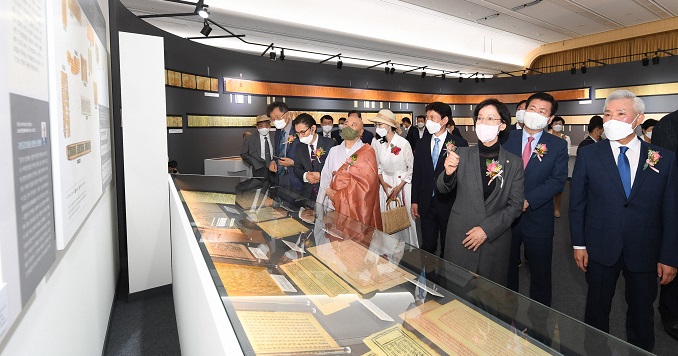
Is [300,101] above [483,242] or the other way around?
above

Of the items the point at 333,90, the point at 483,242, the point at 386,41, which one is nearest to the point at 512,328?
the point at 483,242

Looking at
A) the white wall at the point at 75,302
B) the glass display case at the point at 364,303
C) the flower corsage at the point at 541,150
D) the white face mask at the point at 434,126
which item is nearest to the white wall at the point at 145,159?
the white wall at the point at 75,302

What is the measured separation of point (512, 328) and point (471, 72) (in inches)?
617

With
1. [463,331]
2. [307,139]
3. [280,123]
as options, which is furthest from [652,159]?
[280,123]

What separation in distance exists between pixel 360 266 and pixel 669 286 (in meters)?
2.79

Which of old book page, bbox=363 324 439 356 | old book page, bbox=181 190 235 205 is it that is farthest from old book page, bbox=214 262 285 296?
old book page, bbox=181 190 235 205

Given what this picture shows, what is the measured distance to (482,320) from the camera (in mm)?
1119

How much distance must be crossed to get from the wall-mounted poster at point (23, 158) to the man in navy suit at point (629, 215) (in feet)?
8.64

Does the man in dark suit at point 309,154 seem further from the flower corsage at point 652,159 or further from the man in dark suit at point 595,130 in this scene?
the man in dark suit at point 595,130

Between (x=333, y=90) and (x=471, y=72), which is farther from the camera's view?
(x=471, y=72)

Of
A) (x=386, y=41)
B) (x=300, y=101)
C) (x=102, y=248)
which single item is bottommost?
(x=102, y=248)

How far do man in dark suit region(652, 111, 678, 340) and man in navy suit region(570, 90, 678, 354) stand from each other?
49cm

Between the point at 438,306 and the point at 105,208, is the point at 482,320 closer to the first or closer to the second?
the point at 438,306

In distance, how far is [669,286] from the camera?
9.74ft
